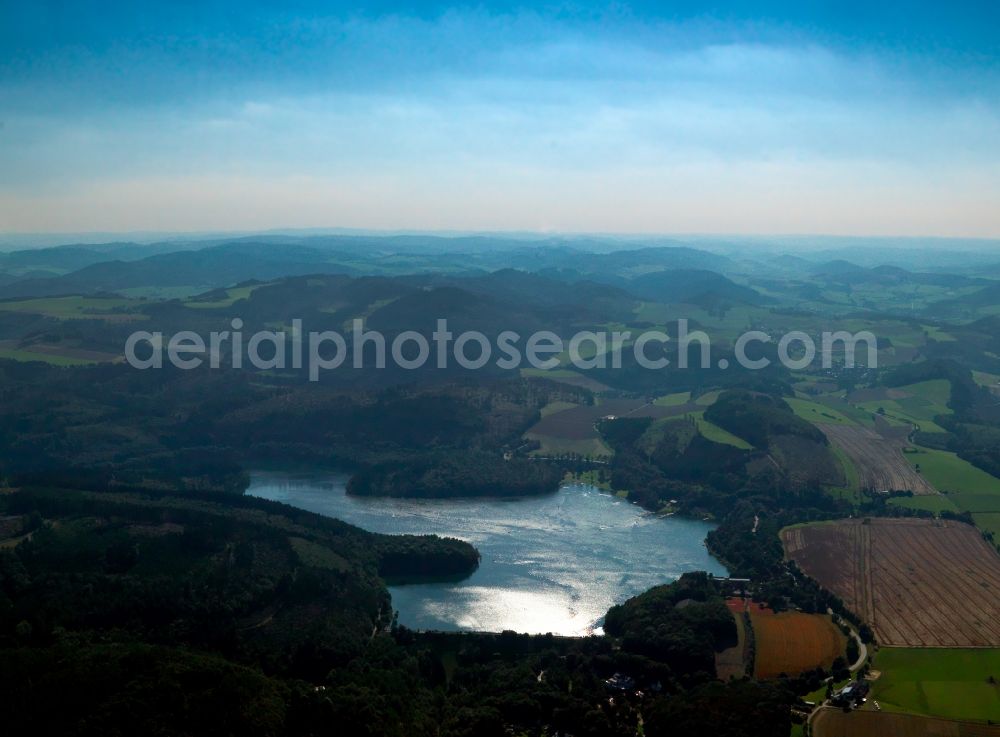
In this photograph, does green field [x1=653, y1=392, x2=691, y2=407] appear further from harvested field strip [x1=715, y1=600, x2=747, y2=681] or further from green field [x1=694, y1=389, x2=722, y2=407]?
harvested field strip [x1=715, y1=600, x2=747, y2=681]

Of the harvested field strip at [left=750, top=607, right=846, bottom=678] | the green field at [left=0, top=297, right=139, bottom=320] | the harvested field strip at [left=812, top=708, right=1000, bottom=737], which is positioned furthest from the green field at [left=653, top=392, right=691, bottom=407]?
the green field at [left=0, top=297, right=139, bottom=320]

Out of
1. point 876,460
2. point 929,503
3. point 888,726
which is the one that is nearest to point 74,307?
point 876,460

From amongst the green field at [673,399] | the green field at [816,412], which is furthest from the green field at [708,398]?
the green field at [816,412]

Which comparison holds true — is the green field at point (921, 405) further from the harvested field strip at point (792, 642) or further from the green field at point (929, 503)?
the harvested field strip at point (792, 642)

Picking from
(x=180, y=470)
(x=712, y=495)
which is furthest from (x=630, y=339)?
(x=180, y=470)

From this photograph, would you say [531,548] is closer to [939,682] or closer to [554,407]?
[939,682]

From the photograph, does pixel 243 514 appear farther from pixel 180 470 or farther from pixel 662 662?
pixel 662 662

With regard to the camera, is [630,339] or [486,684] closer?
[486,684]
